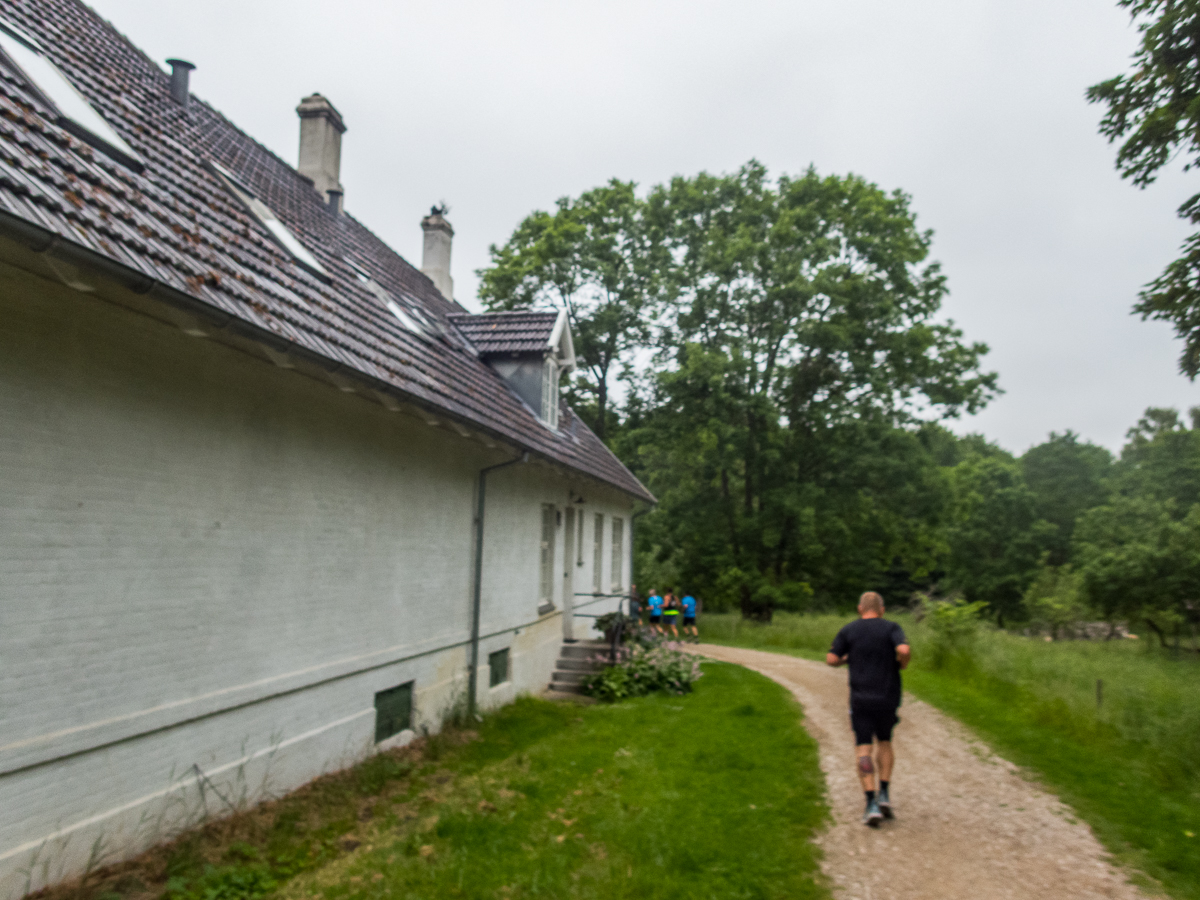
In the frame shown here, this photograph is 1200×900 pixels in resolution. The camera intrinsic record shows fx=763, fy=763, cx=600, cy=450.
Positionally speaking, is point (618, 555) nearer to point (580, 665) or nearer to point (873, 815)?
point (580, 665)

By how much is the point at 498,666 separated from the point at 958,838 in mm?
7081

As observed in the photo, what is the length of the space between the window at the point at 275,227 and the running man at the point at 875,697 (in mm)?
6442

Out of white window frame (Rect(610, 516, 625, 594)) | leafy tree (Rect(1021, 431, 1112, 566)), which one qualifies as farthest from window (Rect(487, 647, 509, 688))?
leafy tree (Rect(1021, 431, 1112, 566))

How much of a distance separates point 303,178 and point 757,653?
15793mm

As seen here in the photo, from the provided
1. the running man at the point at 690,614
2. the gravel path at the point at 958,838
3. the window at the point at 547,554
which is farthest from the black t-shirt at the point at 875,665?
the running man at the point at 690,614

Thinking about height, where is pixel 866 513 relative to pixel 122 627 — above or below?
above

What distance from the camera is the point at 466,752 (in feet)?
27.9

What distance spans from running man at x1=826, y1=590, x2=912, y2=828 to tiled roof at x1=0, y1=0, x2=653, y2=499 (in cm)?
456

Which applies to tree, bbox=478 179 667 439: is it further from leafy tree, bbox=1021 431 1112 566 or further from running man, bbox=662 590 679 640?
leafy tree, bbox=1021 431 1112 566

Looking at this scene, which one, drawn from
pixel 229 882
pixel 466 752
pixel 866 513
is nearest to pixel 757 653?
pixel 866 513

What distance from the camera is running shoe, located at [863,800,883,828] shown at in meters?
6.04

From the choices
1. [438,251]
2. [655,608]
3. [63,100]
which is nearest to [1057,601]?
[655,608]

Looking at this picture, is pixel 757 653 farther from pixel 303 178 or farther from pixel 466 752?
pixel 303 178

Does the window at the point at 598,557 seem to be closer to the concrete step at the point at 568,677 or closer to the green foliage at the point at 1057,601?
the concrete step at the point at 568,677
